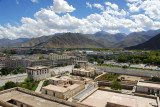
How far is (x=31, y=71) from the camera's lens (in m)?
27.7

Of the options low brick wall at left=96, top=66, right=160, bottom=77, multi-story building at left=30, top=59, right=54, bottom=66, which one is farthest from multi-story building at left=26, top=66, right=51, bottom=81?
low brick wall at left=96, top=66, right=160, bottom=77

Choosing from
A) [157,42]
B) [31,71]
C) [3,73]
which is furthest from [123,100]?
[157,42]

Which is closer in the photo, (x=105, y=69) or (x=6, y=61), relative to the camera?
(x=105, y=69)

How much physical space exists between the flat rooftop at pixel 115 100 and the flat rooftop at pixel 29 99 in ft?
8.12

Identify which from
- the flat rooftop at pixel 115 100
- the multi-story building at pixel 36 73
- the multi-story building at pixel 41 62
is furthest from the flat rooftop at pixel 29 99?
the multi-story building at pixel 41 62

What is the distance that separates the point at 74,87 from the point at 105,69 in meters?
18.2

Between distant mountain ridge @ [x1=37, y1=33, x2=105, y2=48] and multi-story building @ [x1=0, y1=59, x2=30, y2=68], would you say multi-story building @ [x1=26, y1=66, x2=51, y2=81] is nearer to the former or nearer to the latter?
multi-story building @ [x1=0, y1=59, x2=30, y2=68]

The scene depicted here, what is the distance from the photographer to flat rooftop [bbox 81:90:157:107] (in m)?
9.39

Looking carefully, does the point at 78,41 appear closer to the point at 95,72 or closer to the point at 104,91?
the point at 95,72

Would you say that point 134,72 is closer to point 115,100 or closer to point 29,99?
point 115,100

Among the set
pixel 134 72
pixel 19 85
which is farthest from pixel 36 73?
pixel 134 72

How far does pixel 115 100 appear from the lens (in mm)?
9664

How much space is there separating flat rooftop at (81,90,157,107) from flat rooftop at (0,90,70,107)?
2.48 m

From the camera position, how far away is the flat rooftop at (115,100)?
9.39 m
